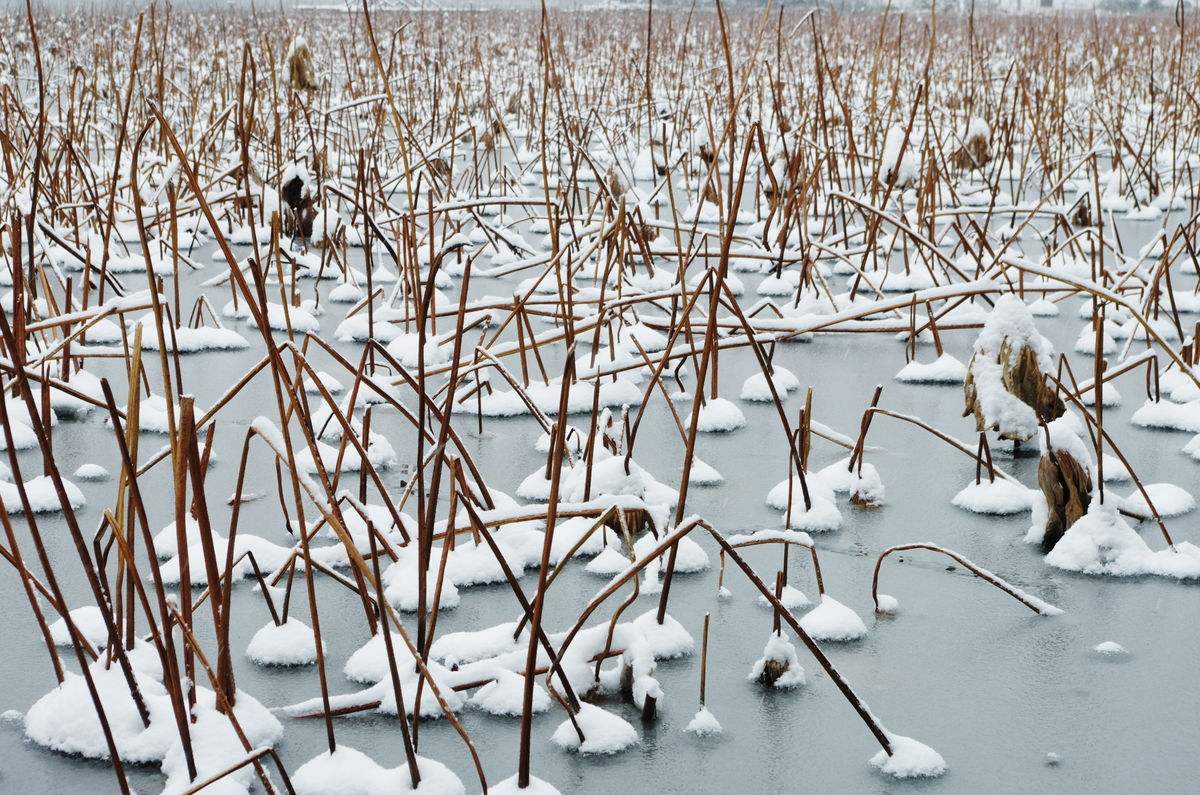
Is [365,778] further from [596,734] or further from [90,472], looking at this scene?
[90,472]

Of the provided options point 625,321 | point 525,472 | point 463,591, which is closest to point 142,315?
point 625,321

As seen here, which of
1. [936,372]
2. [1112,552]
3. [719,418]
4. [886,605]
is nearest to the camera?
[886,605]

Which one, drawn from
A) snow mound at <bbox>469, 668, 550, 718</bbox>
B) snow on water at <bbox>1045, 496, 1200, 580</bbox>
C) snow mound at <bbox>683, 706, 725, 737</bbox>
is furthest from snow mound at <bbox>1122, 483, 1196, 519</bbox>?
snow mound at <bbox>469, 668, 550, 718</bbox>

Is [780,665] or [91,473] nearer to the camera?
[780,665]

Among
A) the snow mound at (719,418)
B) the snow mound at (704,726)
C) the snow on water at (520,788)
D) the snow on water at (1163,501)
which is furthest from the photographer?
the snow mound at (719,418)

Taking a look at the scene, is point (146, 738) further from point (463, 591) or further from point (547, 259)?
point (547, 259)

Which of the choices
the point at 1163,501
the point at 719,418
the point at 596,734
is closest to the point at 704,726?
the point at 596,734

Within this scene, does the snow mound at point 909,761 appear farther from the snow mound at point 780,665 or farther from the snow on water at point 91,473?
the snow on water at point 91,473

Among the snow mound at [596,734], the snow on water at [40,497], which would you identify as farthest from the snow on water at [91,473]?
the snow mound at [596,734]

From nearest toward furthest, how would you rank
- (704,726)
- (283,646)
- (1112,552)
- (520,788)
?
1. (520,788)
2. (704,726)
3. (283,646)
4. (1112,552)

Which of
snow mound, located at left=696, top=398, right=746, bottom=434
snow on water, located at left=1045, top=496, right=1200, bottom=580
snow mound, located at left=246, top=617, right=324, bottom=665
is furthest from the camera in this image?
snow mound, located at left=696, top=398, right=746, bottom=434

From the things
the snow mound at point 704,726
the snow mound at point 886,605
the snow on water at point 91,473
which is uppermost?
the snow mound at point 704,726

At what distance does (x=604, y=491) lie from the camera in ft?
4.87

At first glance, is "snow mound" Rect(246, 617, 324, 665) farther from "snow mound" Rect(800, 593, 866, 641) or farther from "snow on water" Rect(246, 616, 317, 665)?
"snow mound" Rect(800, 593, 866, 641)
